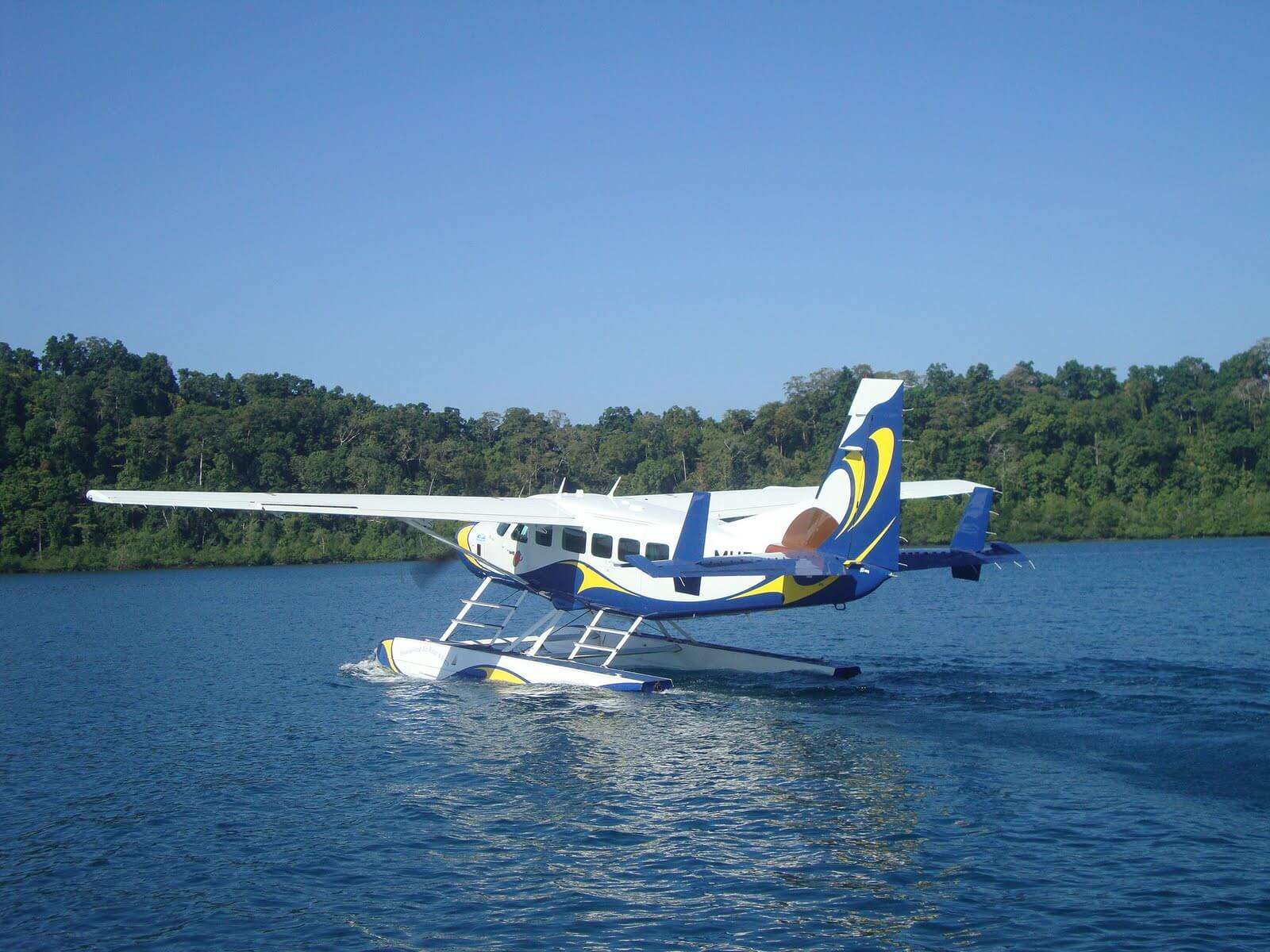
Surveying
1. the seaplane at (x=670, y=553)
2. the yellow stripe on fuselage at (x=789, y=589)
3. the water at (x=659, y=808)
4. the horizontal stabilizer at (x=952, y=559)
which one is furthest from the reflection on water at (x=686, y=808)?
the horizontal stabilizer at (x=952, y=559)

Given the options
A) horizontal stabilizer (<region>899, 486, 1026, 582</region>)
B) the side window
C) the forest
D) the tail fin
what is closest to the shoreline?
the forest

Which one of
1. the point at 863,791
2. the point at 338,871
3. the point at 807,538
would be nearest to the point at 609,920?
the point at 338,871

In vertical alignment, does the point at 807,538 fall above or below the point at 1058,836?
above

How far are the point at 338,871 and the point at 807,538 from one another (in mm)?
8831

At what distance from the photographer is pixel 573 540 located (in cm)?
1855

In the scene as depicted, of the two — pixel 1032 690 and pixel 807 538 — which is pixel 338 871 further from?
pixel 1032 690

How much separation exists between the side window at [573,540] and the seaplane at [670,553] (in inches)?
1.0

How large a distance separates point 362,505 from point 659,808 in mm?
9208

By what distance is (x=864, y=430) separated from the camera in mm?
15758

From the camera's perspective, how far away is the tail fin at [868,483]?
15609 millimetres

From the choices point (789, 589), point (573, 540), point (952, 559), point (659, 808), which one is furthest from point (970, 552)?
point (659, 808)

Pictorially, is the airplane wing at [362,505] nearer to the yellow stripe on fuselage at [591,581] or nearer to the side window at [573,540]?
the side window at [573,540]

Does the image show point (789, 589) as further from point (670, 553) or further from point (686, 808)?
point (686, 808)

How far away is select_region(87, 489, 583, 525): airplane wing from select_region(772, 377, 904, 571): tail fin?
458 centimetres
